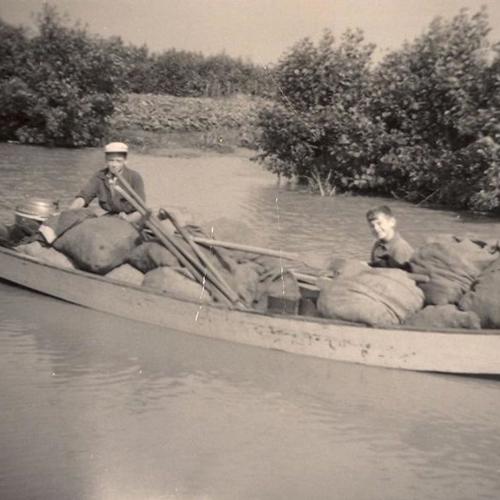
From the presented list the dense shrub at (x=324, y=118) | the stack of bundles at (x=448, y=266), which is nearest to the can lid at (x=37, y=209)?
the stack of bundles at (x=448, y=266)

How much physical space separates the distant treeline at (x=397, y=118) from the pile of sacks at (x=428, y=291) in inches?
266

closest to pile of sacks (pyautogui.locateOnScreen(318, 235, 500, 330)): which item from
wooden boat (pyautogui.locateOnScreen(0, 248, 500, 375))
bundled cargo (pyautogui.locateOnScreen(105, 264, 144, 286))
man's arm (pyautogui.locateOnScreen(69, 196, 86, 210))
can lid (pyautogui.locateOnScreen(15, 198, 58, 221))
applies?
wooden boat (pyautogui.locateOnScreen(0, 248, 500, 375))

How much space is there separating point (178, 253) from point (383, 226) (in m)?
1.61

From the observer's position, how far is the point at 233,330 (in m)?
5.84

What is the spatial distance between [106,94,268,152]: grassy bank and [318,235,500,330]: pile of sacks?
20.3 m

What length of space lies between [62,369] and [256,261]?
1938 mm

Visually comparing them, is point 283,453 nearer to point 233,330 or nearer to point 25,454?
point 25,454

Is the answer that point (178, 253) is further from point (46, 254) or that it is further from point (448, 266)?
point (448, 266)

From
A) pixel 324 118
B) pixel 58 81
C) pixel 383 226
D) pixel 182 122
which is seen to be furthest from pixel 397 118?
pixel 182 122

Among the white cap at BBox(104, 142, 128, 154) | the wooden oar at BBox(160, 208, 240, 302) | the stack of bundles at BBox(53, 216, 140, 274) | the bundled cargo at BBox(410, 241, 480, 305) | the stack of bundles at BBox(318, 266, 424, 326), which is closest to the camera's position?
the stack of bundles at BBox(318, 266, 424, 326)

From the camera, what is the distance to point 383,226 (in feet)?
19.4

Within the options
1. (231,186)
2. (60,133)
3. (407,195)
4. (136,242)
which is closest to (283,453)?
(136,242)

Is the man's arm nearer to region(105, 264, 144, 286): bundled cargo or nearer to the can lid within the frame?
the can lid

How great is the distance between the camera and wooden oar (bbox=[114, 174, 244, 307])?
20.0ft
